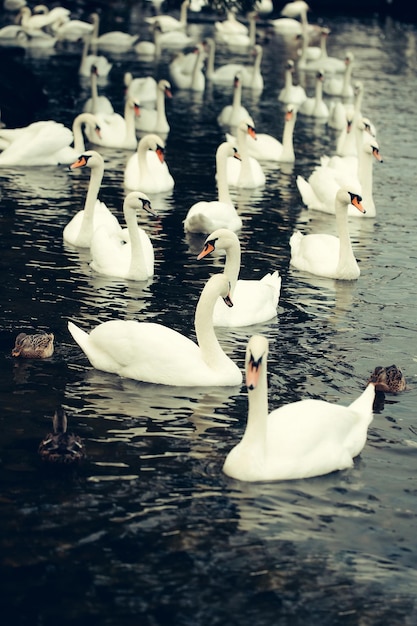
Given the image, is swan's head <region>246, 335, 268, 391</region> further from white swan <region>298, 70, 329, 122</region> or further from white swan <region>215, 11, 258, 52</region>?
white swan <region>215, 11, 258, 52</region>

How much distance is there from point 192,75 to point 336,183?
51.3ft

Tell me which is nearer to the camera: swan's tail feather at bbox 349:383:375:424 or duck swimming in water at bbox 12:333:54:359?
swan's tail feather at bbox 349:383:375:424

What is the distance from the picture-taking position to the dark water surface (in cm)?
955

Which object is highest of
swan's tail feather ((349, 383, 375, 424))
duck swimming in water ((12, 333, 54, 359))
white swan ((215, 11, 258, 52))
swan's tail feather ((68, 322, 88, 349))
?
white swan ((215, 11, 258, 52))

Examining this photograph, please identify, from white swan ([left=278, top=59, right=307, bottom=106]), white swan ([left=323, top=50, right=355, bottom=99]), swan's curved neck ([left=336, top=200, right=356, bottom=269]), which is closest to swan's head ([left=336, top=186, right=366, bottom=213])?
swan's curved neck ([left=336, top=200, right=356, bottom=269])

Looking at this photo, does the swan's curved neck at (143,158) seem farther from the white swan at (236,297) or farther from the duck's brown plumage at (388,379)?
the duck's brown plumage at (388,379)

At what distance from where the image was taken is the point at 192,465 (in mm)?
11625

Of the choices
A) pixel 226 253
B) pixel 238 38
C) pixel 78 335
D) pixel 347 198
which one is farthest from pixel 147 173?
pixel 238 38

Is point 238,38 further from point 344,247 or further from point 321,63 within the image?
point 344,247

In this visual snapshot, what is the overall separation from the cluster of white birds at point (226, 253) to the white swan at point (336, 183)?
0.07ft

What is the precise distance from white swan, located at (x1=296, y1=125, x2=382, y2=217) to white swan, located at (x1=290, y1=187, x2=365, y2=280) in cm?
350

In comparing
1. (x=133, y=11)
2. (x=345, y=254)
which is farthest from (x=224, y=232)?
(x=133, y=11)

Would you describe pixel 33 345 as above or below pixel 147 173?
below

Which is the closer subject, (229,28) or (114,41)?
(114,41)
